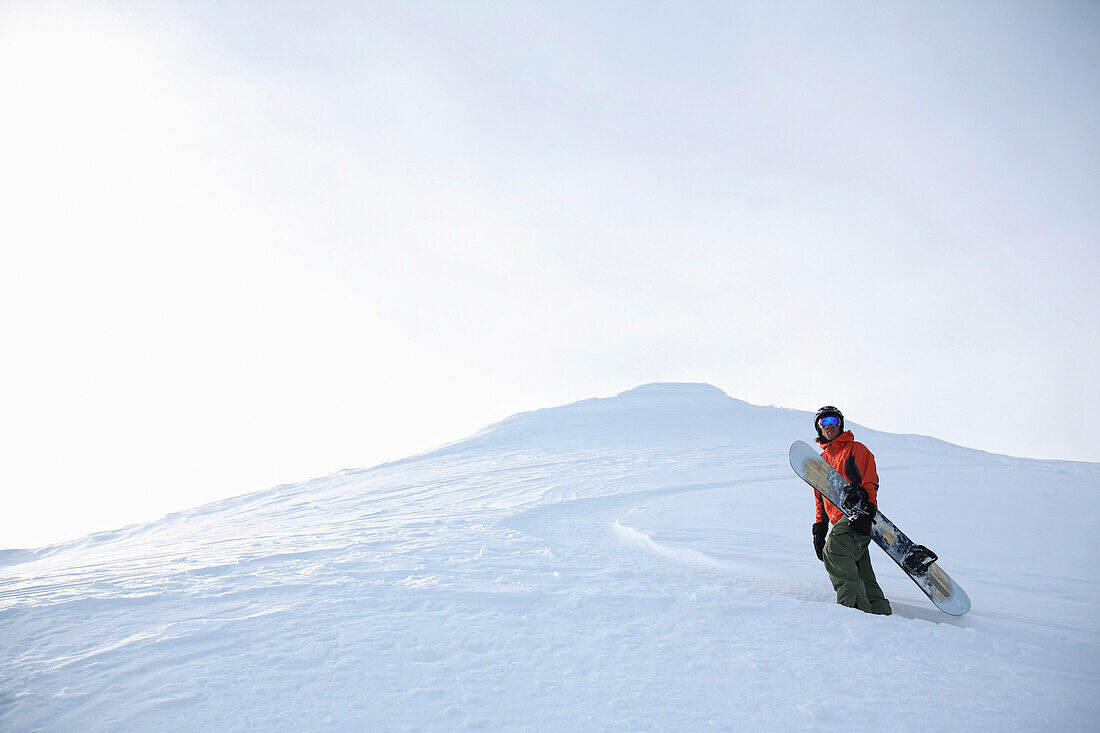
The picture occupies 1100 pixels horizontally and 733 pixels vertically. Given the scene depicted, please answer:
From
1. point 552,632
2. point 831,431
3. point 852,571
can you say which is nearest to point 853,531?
point 852,571

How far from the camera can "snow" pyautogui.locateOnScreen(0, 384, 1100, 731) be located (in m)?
3.17

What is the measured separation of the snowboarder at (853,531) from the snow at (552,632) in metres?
0.35

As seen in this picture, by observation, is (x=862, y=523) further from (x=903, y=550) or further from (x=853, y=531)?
(x=903, y=550)

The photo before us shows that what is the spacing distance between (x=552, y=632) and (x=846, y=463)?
10.2 feet

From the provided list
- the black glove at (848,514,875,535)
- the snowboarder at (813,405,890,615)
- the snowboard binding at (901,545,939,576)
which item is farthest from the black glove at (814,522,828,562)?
the snowboard binding at (901,545,939,576)

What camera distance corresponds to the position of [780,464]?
16828 mm

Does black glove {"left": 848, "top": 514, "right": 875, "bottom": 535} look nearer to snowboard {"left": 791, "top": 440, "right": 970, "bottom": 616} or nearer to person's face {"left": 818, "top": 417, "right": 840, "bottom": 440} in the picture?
snowboard {"left": 791, "top": 440, "right": 970, "bottom": 616}

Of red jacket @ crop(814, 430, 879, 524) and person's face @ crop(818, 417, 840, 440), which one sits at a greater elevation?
person's face @ crop(818, 417, 840, 440)

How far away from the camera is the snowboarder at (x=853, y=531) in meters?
4.97

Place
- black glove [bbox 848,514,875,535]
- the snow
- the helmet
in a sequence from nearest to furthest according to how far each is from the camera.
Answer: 1. the snow
2. black glove [bbox 848,514,875,535]
3. the helmet

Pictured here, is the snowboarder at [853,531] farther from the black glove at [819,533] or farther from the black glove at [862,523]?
the black glove at [819,533]

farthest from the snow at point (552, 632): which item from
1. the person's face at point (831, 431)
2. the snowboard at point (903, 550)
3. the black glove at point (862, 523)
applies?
the person's face at point (831, 431)

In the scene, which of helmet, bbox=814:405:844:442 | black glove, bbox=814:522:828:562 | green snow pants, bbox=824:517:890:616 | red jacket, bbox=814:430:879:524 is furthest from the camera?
black glove, bbox=814:522:828:562

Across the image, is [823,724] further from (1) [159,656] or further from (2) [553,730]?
(1) [159,656]
